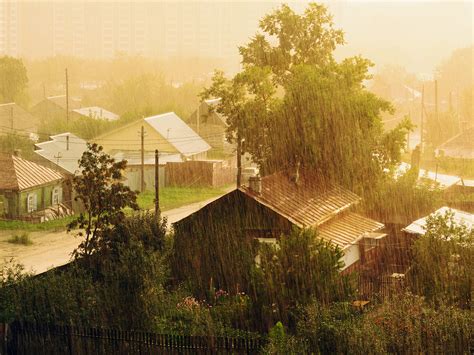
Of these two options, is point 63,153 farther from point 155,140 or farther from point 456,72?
point 456,72

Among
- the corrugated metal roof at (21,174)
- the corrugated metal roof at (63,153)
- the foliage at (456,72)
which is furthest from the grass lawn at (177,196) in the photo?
the foliage at (456,72)

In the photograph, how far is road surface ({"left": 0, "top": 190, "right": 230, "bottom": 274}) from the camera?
→ 30453 mm

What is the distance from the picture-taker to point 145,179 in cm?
4922

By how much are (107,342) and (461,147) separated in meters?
52.1

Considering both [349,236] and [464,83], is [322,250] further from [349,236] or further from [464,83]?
[464,83]

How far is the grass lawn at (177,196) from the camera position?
146 ft

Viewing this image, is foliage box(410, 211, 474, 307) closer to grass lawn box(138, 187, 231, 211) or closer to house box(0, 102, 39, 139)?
grass lawn box(138, 187, 231, 211)

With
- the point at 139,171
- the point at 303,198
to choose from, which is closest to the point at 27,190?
the point at 139,171

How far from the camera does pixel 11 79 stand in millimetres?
99312

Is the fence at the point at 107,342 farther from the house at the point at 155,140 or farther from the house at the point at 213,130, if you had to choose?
the house at the point at 213,130

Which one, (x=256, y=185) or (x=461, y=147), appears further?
(x=461, y=147)

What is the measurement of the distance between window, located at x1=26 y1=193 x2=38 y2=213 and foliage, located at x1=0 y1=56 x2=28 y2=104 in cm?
5957

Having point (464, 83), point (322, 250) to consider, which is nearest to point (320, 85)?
point (322, 250)

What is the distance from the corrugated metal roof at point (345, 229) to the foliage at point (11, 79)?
76.8 metres
